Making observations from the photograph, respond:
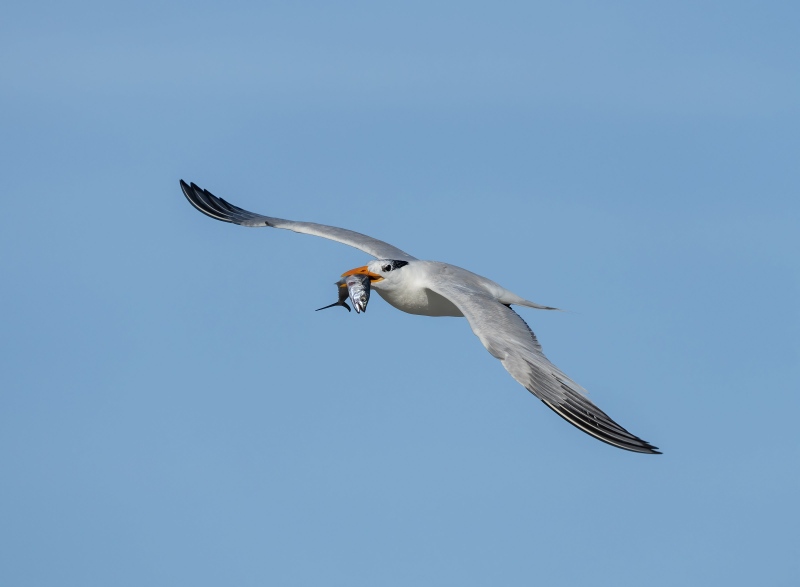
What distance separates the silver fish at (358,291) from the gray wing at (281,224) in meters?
2.01

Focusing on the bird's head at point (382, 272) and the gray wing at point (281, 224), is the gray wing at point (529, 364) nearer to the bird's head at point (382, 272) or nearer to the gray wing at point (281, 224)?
the bird's head at point (382, 272)

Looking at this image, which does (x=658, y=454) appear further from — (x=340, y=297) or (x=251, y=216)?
(x=251, y=216)

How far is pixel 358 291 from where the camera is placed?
66.7ft

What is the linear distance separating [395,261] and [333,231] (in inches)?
148

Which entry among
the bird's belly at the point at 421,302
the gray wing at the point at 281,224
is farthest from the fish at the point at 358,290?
the gray wing at the point at 281,224

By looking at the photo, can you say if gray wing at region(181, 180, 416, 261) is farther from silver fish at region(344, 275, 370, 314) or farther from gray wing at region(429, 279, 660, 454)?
gray wing at region(429, 279, 660, 454)

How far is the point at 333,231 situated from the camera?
81.0 feet

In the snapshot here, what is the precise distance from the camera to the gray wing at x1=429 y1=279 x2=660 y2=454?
15445 mm

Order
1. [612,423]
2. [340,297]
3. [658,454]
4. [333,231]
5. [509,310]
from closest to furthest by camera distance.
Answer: [658,454] < [612,423] < [509,310] < [340,297] < [333,231]

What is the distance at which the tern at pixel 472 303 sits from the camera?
1592 cm

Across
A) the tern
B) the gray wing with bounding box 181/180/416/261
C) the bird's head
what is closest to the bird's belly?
the tern

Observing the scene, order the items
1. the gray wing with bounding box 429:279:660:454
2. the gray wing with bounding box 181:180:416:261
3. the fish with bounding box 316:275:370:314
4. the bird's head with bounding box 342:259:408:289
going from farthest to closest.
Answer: the gray wing with bounding box 181:180:416:261 < the bird's head with bounding box 342:259:408:289 < the fish with bounding box 316:275:370:314 < the gray wing with bounding box 429:279:660:454

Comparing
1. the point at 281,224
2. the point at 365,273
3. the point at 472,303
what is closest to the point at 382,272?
the point at 365,273

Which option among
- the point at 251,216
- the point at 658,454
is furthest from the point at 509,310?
the point at 251,216
